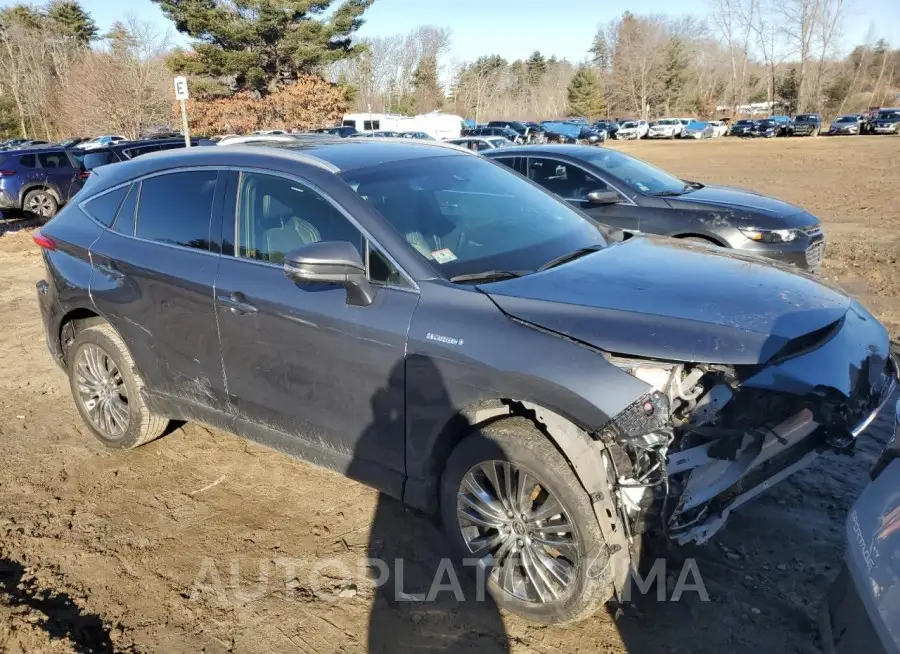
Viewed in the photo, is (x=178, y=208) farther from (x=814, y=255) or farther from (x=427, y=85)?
(x=427, y=85)

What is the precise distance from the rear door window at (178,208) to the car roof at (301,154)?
0.28 feet

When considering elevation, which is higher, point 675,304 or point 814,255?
point 675,304

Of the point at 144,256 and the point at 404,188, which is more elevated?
the point at 404,188

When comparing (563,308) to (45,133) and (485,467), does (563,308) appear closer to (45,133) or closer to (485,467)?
(485,467)

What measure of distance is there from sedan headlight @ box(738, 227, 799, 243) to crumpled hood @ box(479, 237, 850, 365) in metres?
3.64

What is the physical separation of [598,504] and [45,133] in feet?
189

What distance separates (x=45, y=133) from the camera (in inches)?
1937

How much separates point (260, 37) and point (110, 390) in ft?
131

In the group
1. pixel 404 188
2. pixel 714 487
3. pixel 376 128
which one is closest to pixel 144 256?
pixel 404 188

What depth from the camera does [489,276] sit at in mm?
3043

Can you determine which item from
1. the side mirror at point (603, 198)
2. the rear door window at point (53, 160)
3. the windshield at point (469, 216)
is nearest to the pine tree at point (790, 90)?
the rear door window at point (53, 160)

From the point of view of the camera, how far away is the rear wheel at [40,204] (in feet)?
53.0

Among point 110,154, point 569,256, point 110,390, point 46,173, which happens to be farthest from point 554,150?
point 46,173

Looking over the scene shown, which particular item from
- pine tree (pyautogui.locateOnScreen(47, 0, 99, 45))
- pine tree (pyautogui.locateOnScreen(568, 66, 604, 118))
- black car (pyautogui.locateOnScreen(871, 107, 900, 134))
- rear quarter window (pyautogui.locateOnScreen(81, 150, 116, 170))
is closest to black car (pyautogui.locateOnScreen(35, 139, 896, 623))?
rear quarter window (pyautogui.locateOnScreen(81, 150, 116, 170))
